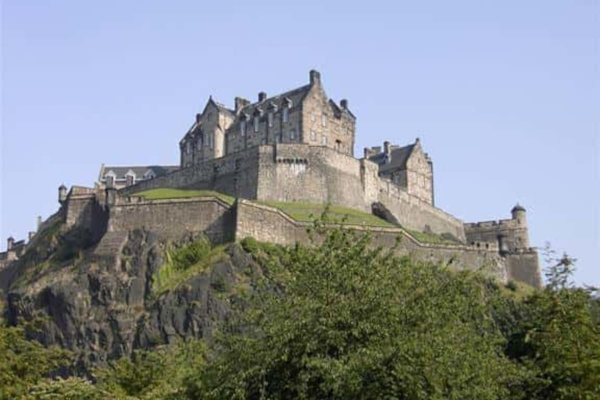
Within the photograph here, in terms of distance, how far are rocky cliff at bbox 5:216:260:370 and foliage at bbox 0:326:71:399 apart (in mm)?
A: 22980

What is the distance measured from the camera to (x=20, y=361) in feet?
79.4

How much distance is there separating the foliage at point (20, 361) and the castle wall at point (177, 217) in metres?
30.0

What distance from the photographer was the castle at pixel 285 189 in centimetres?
5766

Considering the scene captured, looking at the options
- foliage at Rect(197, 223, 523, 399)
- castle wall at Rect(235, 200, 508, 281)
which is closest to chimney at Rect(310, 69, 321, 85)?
castle wall at Rect(235, 200, 508, 281)

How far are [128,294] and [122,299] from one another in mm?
476

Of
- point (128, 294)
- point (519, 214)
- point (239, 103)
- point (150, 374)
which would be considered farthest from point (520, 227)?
point (150, 374)

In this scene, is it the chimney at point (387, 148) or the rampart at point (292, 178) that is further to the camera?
the chimney at point (387, 148)

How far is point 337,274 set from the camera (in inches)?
865

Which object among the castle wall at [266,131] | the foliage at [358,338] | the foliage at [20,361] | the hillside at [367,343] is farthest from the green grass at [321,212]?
the foliage at [358,338]

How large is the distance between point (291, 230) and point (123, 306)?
12116 mm

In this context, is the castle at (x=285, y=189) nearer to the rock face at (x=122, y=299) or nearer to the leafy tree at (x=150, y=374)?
the rock face at (x=122, y=299)

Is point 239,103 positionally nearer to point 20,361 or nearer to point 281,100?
point 281,100

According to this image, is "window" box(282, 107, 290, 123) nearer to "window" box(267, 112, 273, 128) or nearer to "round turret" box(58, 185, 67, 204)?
"window" box(267, 112, 273, 128)

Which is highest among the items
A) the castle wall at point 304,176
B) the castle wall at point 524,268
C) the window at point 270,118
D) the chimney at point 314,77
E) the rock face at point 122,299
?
the chimney at point 314,77
